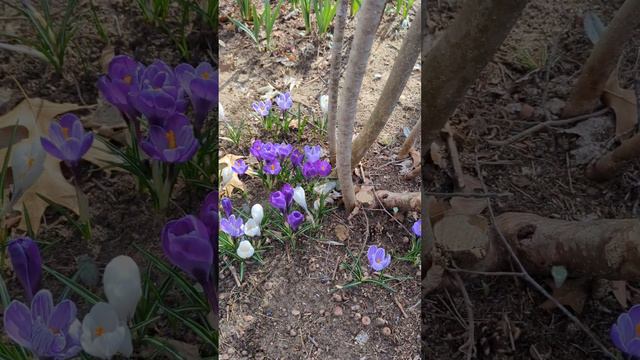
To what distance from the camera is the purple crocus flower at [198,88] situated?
1220 millimetres

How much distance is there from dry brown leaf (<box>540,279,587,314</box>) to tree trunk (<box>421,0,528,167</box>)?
0.39 m

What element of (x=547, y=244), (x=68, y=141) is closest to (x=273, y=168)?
(x=68, y=141)

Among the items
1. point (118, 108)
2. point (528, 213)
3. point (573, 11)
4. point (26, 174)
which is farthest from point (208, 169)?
point (573, 11)

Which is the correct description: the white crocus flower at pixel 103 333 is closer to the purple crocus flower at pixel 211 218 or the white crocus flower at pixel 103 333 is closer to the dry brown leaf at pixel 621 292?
the purple crocus flower at pixel 211 218

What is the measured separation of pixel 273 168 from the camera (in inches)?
60.3

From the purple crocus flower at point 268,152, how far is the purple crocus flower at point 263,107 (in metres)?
0.14

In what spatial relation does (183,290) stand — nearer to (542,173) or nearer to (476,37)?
(476,37)

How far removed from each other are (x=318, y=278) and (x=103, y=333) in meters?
0.61

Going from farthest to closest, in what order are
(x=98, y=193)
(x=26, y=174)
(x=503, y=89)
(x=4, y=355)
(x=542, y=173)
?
(x=503, y=89) < (x=542, y=173) < (x=98, y=193) < (x=26, y=174) < (x=4, y=355)

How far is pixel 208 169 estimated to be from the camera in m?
1.25

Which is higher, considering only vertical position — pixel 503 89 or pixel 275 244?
pixel 503 89

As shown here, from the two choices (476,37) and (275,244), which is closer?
(476,37)

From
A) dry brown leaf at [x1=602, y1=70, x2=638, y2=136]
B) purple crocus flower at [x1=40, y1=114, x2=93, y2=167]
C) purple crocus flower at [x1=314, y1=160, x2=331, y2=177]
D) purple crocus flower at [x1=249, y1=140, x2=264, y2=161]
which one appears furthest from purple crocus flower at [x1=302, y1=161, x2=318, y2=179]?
dry brown leaf at [x1=602, y1=70, x2=638, y2=136]

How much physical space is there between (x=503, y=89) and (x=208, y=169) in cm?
69
